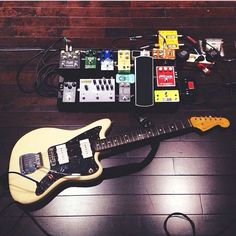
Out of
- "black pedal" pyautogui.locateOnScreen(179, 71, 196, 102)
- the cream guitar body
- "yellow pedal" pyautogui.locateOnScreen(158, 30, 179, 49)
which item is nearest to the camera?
the cream guitar body

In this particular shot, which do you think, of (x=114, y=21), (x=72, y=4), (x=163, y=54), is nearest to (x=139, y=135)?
(x=163, y=54)

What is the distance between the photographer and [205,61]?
293 centimetres

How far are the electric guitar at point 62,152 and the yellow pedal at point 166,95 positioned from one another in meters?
0.18

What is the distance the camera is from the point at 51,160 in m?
2.47

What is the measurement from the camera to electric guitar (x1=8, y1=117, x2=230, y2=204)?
7.86ft

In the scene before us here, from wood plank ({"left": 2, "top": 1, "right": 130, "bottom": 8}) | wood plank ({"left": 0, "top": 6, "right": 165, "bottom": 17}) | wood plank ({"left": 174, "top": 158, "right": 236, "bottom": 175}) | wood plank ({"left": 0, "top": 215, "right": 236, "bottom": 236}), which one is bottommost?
wood plank ({"left": 0, "top": 215, "right": 236, "bottom": 236})

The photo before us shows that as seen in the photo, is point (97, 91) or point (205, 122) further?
point (97, 91)

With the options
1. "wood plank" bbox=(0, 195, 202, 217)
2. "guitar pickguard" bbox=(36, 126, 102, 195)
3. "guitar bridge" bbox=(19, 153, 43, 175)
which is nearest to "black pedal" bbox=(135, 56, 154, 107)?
"guitar pickguard" bbox=(36, 126, 102, 195)

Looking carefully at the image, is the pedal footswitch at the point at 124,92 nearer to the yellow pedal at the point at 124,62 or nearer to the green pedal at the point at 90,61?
the yellow pedal at the point at 124,62

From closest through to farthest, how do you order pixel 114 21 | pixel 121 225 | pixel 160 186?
pixel 121 225, pixel 160 186, pixel 114 21

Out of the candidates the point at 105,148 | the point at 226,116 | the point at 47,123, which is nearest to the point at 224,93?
the point at 226,116

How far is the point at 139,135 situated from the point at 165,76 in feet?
1.68

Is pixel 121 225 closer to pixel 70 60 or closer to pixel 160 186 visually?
pixel 160 186

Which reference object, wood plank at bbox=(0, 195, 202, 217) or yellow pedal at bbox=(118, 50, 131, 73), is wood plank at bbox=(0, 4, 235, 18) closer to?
yellow pedal at bbox=(118, 50, 131, 73)
